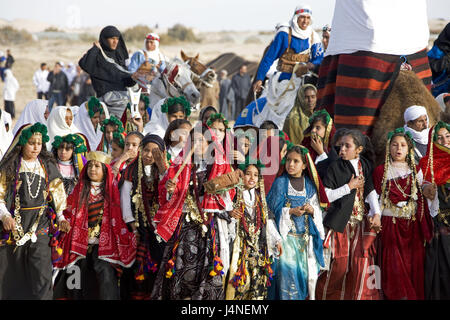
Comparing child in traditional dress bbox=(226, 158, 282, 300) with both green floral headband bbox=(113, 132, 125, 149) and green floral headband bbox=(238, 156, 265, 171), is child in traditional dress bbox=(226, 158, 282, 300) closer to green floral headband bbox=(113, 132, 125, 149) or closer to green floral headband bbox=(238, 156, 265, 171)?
green floral headband bbox=(238, 156, 265, 171)

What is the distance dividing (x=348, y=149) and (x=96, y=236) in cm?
236

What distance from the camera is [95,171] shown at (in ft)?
20.5

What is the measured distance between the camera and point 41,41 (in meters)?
46.8

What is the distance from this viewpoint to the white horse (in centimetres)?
1017

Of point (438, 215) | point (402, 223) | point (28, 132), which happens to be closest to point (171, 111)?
point (28, 132)

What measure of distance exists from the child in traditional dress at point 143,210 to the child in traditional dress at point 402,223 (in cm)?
199

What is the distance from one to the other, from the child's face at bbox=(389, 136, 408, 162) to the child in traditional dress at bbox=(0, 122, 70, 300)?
9.55 ft

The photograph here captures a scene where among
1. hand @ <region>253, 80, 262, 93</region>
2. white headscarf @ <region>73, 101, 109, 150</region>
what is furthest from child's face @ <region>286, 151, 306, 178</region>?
hand @ <region>253, 80, 262, 93</region>

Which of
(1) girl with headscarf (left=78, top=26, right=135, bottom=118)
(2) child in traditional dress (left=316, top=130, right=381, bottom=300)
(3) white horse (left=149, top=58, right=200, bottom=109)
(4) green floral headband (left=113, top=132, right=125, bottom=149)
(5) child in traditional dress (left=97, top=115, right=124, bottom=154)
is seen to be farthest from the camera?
(1) girl with headscarf (left=78, top=26, right=135, bottom=118)

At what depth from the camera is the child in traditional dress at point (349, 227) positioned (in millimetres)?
6250

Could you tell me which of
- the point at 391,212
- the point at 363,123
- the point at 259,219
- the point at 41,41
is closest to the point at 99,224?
the point at 259,219

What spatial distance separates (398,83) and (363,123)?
56cm

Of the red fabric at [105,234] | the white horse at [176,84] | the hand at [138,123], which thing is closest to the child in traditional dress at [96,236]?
the red fabric at [105,234]
